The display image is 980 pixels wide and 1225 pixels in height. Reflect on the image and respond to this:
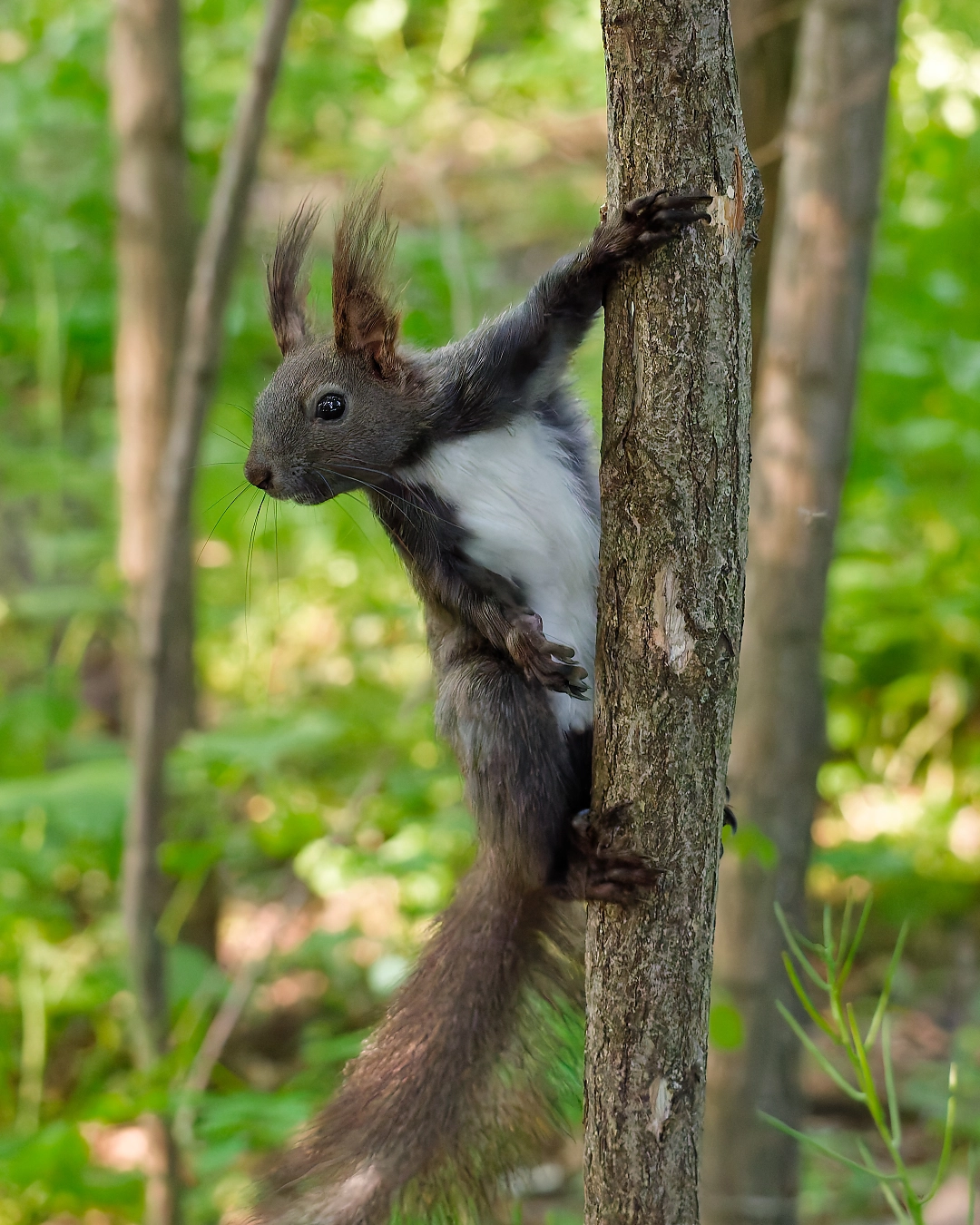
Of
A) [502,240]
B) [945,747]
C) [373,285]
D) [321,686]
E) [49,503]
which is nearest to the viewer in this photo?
[373,285]

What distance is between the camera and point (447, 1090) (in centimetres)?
216

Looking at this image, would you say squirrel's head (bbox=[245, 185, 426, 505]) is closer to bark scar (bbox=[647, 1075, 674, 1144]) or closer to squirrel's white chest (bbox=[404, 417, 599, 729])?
squirrel's white chest (bbox=[404, 417, 599, 729])

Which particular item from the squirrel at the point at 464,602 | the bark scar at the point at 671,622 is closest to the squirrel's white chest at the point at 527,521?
the squirrel at the point at 464,602

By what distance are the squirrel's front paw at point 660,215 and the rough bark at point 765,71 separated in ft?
5.41

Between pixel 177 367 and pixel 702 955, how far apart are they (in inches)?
138

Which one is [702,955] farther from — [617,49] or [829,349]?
[829,349]

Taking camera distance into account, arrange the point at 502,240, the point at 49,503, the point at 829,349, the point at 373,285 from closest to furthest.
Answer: the point at 373,285, the point at 829,349, the point at 49,503, the point at 502,240

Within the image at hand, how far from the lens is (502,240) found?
24.4ft

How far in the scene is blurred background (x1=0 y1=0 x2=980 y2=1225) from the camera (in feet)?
11.9

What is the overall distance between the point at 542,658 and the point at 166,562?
173cm

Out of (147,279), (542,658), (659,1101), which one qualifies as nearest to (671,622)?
(542,658)

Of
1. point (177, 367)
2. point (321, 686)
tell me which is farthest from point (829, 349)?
point (321, 686)

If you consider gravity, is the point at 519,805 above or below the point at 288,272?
below

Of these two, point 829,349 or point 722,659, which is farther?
point 829,349
